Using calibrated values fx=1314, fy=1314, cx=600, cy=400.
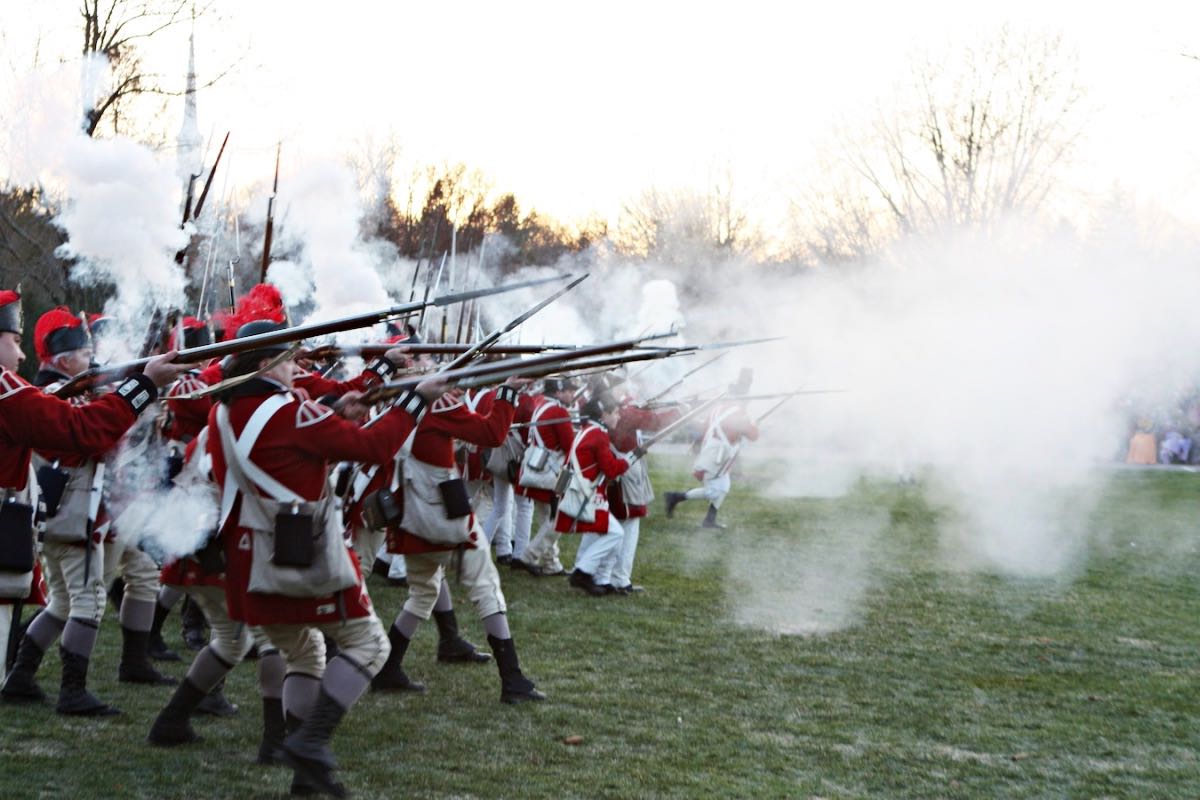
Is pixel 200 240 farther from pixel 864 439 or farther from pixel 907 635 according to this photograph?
pixel 864 439

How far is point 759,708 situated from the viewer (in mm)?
7840

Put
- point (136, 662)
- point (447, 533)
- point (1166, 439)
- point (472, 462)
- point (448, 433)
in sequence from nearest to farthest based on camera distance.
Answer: point (447, 533) → point (448, 433) → point (136, 662) → point (472, 462) → point (1166, 439)

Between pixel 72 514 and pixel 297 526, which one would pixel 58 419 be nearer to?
pixel 297 526

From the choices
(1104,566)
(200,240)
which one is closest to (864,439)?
(1104,566)

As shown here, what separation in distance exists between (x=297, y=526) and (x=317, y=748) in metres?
1.04

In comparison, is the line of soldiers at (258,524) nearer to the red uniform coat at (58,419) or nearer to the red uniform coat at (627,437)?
the red uniform coat at (58,419)

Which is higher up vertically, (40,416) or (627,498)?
(40,416)

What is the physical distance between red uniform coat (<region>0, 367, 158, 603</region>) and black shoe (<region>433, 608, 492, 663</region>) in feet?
12.6

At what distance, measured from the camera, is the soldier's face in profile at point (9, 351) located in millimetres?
5758

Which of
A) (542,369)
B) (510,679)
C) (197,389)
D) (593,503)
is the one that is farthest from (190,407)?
(593,503)

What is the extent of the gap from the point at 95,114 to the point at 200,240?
1.46 m

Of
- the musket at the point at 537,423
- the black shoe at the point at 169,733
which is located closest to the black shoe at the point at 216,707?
the black shoe at the point at 169,733

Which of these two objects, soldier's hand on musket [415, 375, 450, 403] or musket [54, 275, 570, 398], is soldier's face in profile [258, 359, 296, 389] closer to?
musket [54, 275, 570, 398]

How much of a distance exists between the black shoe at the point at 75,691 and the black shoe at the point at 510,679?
2.24m
